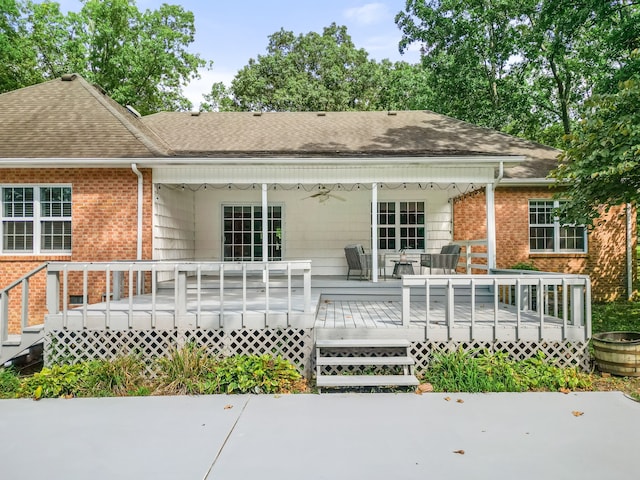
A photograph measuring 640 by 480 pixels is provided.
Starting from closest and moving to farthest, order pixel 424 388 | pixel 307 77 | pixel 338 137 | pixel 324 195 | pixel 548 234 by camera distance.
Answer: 1. pixel 424 388
2. pixel 338 137
3. pixel 324 195
4. pixel 548 234
5. pixel 307 77

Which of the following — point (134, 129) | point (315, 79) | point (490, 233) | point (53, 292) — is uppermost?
point (315, 79)

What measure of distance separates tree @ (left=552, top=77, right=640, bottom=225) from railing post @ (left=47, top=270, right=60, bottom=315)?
25.6 feet

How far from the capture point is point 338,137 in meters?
12.3

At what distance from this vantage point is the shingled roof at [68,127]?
387 inches

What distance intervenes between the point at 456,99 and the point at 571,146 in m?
14.8

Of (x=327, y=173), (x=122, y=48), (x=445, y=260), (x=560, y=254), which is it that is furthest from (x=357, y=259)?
(x=122, y=48)

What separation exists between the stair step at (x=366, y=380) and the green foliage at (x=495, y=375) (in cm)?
46

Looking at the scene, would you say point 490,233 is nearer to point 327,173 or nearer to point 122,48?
point 327,173

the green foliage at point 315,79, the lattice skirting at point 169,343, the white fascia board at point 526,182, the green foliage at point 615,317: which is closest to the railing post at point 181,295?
the lattice skirting at point 169,343

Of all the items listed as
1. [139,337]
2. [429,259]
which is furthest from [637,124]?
[139,337]

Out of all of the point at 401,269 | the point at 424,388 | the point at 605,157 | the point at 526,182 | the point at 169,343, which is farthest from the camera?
the point at 526,182

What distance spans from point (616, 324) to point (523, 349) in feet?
14.8

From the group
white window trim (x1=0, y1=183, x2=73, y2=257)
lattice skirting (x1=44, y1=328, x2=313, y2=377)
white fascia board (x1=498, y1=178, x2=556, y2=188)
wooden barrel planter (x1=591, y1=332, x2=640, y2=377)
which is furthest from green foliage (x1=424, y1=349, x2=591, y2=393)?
white window trim (x1=0, y1=183, x2=73, y2=257)

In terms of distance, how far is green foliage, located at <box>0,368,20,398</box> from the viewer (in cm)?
579
